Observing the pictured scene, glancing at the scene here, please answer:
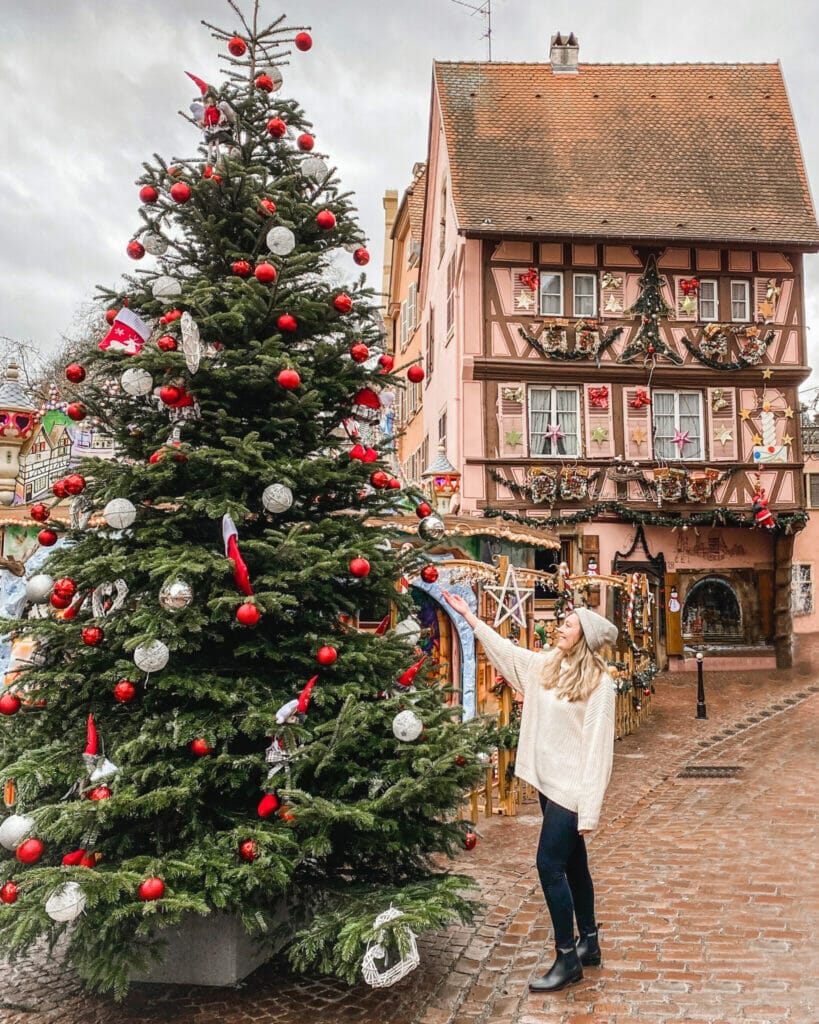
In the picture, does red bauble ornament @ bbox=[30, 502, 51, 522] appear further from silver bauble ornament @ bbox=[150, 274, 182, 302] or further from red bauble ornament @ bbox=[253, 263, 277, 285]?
red bauble ornament @ bbox=[253, 263, 277, 285]

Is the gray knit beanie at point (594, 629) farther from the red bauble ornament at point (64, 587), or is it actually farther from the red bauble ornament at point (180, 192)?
the red bauble ornament at point (180, 192)

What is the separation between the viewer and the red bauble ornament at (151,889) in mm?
4117

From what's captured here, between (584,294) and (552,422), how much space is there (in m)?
2.84

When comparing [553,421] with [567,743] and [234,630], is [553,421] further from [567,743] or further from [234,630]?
[567,743]

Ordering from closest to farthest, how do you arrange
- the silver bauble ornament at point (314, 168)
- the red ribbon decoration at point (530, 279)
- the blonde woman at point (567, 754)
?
the blonde woman at point (567, 754)
the silver bauble ornament at point (314, 168)
the red ribbon decoration at point (530, 279)

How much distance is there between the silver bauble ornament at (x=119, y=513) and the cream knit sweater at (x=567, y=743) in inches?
82.2

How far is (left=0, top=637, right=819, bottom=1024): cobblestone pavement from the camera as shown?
463 centimetres

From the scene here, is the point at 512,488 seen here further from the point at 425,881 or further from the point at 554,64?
the point at 425,881

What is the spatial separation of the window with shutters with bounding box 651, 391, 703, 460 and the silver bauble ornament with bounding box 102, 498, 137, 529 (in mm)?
17453

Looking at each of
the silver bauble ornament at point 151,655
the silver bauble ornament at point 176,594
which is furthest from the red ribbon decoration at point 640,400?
the silver bauble ornament at point 151,655

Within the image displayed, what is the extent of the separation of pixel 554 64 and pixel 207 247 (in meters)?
22.2

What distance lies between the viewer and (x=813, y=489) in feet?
93.8

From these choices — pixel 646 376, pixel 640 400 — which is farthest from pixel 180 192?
pixel 646 376

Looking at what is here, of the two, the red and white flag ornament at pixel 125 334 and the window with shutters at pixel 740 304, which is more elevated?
the window with shutters at pixel 740 304
